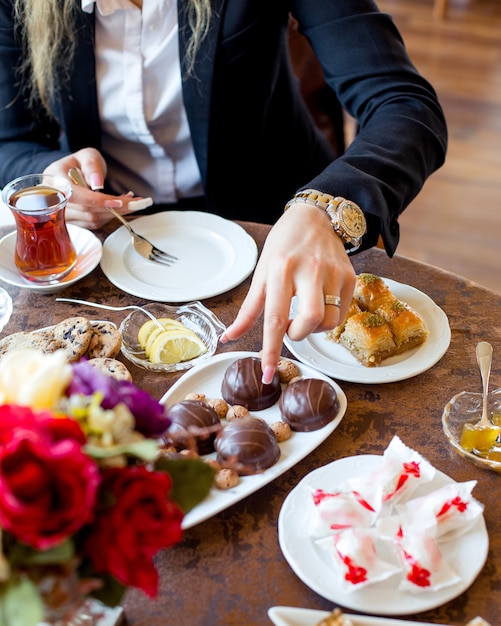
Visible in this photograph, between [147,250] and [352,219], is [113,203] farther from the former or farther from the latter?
[352,219]

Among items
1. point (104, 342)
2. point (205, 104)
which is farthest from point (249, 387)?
point (205, 104)

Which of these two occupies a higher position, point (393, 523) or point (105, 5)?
point (105, 5)

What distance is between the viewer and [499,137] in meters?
3.62

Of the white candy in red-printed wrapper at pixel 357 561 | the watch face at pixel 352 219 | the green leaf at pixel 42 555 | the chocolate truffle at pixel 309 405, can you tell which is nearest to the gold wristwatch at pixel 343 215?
the watch face at pixel 352 219

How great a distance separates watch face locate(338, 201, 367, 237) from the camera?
3.78 ft

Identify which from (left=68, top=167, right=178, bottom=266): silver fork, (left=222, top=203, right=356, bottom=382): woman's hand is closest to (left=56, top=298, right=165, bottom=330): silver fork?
(left=68, top=167, right=178, bottom=266): silver fork

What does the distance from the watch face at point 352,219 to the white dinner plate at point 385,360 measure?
0.18 meters

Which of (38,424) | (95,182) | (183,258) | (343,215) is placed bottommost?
(183,258)

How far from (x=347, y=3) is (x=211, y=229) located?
543 mm

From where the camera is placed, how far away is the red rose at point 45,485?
1.60 feet

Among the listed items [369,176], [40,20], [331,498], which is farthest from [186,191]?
[331,498]

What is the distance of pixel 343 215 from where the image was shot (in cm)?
115

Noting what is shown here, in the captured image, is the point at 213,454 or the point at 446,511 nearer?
the point at 446,511

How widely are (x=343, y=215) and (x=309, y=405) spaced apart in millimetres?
338
